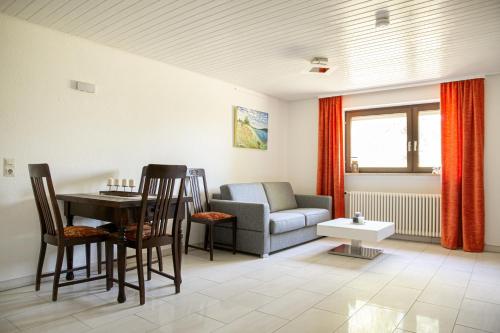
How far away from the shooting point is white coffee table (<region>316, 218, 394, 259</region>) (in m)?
3.81

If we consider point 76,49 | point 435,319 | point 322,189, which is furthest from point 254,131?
point 435,319

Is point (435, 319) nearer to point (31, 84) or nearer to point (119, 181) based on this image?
point (119, 181)

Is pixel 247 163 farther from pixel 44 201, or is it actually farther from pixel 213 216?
pixel 44 201

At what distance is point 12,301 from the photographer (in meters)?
2.61

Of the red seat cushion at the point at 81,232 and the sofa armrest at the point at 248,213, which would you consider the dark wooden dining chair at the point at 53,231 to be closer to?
the red seat cushion at the point at 81,232

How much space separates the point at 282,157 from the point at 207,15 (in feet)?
11.9

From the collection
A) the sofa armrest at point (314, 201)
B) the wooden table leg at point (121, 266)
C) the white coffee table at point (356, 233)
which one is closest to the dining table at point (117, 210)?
the wooden table leg at point (121, 266)

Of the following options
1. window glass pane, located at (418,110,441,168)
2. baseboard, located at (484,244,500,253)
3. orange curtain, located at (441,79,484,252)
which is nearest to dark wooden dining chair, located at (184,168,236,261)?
orange curtain, located at (441,79,484,252)

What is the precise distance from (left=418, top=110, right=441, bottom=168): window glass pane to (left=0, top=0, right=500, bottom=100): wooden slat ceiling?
0.85 meters

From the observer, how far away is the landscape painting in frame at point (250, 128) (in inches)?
204

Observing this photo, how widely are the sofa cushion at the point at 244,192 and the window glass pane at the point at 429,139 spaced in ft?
7.87

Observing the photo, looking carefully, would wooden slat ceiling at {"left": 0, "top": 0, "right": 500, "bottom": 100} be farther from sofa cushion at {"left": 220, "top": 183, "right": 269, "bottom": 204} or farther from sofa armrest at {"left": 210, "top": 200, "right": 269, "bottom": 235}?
sofa armrest at {"left": 210, "top": 200, "right": 269, "bottom": 235}

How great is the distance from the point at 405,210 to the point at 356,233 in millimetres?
1537

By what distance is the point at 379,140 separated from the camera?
5.58 m
